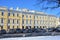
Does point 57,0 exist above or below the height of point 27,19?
above

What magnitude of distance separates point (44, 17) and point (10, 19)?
694 cm

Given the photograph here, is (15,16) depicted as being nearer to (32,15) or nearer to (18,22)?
(18,22)

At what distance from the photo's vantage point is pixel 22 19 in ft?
91.5

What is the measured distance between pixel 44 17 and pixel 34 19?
6.00ft

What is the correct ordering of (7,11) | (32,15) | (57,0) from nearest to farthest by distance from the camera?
(57,0), (7,11), (32,15)

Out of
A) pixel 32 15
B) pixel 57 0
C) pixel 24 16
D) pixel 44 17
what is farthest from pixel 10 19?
pixel 57 0

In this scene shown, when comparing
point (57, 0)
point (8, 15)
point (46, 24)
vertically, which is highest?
point (57, 0)

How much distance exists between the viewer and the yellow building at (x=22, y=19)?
25169 mm

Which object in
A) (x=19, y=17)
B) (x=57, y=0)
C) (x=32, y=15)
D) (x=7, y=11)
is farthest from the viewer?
(x=32, y=15)

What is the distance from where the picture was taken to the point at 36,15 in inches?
1179

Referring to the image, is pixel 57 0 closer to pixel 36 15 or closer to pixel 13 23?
→ pixel 13 23

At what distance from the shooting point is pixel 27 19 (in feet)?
93.9

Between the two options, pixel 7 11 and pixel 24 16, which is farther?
pixel 24 16

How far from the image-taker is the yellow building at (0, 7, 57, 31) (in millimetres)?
25169
